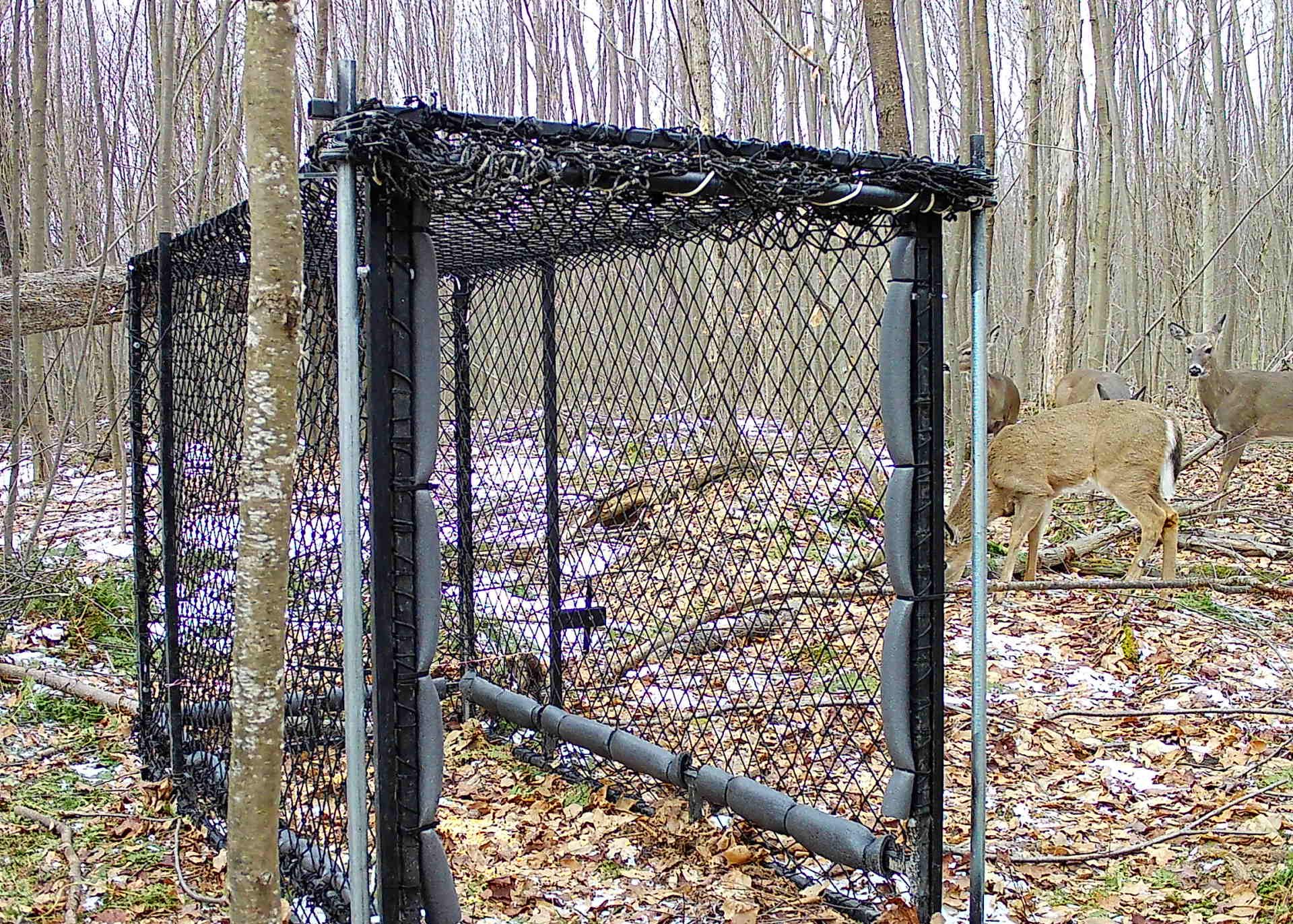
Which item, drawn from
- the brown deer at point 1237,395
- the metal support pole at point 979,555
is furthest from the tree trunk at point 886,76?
the brown deer at point 1237,395

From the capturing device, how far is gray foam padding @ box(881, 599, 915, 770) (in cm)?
339

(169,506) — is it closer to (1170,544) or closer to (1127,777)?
(1127,777)

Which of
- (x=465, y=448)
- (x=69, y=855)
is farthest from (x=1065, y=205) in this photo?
(x=69, y=855)

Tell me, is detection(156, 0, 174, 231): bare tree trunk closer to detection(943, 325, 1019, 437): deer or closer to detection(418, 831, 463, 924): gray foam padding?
detection(418, 831, 463, 924): gray foam padding

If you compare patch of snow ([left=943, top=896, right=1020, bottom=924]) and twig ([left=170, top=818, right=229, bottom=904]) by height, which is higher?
twig ([left=170, top=818, right=229, bottom=904])

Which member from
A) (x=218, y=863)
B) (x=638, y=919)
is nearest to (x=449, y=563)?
(x=218, y=863)

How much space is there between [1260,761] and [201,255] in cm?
454

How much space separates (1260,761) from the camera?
4551mm

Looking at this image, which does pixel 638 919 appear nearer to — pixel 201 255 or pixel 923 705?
pixel 923 705

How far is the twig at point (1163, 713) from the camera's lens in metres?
5.02

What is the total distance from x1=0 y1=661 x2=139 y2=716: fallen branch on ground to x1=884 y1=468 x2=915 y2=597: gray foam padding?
3.66 meters

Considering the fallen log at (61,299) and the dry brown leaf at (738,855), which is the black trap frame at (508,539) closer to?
the dry brown leaf at (738,855)

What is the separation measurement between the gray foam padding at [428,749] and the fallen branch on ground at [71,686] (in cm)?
286

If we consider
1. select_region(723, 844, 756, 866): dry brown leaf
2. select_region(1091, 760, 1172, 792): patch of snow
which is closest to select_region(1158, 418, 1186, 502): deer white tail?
select_region(1091, 760, 1172, 792): patch of snow
